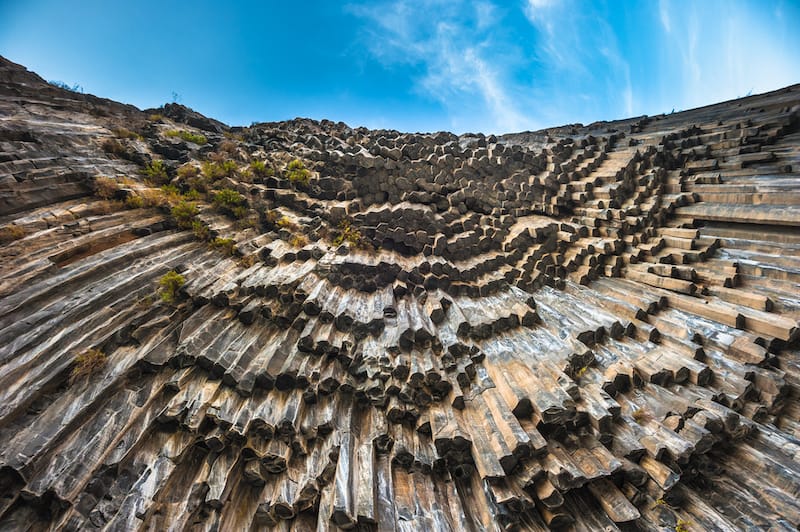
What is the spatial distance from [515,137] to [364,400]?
1751 cm

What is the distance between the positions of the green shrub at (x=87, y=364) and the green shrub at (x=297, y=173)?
9.06 meters

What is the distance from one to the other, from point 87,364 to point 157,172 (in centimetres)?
797

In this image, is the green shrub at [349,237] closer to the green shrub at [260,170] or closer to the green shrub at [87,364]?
the green shrub at [260,170]

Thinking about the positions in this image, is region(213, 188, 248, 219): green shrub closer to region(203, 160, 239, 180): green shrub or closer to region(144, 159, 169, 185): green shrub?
region(203, 160, 239, 180): green shrub

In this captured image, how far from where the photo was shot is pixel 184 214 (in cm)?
1041

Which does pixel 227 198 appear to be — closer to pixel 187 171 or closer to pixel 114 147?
pixel 187 171

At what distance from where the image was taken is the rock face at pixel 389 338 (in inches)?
218

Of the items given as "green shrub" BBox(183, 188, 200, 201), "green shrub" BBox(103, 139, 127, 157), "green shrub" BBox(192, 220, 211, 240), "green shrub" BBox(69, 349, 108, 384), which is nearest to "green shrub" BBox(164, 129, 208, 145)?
"green shrub" BBox(103, 139, 127, 157)

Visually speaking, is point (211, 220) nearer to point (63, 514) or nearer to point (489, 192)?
point (63, 514)

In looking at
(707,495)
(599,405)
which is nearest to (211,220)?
(599,405)

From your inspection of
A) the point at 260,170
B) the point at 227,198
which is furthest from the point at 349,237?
the point at 260,170

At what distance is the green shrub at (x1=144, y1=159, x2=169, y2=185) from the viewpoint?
37.3 ft

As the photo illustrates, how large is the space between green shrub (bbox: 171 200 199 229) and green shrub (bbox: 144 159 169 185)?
1.82m

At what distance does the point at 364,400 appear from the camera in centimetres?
748
